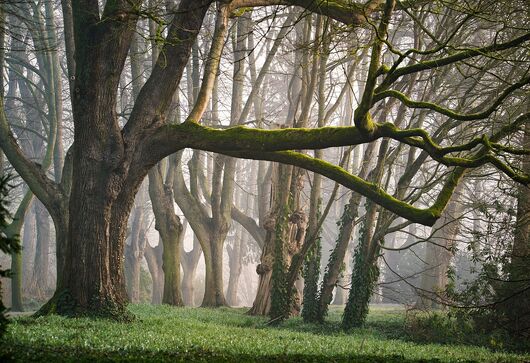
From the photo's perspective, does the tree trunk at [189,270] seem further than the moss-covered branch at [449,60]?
Yes

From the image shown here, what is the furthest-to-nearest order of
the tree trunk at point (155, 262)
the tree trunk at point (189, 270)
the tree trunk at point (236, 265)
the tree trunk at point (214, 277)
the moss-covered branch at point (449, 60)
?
the tree trunk at point (236, 265) < the tree trunk at point (155, 262) < the tree trunk at point (189, 270) < the tree trunk at point (214, 277) < the moss-covered branch at point (449, 60)

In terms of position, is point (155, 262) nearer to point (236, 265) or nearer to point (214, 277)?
point (236, 265)

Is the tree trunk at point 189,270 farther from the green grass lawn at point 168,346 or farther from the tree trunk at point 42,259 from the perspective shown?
the green grass lawn at point 168,346

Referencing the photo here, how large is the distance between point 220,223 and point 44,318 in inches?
509

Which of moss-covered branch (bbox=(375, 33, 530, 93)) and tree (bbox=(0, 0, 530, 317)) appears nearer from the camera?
moss-covered branch (bbox=(375, 33, 530, 93))

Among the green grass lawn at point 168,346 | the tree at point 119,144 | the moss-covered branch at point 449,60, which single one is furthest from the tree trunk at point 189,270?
the moss-covered branch at point 449,60

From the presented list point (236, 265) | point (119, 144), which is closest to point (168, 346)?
point (119, 144)

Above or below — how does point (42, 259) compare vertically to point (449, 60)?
below

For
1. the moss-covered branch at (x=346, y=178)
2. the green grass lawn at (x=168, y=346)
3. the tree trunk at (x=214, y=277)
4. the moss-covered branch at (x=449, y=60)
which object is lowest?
the green grass lawn at (x=168, y=346)

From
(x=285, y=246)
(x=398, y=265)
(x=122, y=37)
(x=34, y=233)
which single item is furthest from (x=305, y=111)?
(x=34, y=233)

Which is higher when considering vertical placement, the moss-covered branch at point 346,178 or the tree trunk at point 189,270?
the moss-covered branch at point 346,178

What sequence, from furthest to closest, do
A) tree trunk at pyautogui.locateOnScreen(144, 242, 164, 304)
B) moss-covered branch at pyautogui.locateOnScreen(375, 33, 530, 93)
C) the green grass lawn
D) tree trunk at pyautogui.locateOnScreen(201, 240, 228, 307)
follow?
1. tree trunk at pyautogui.locateOnScreen(144, 242, 164, 304)
2. tree trunk at pyautogui.locateOnScreen(201, 240, 228, 307)
3. moss-covered branch at pyautogui.locateOnScreen(375, 33, 530, 93)
4. the green grass lawn

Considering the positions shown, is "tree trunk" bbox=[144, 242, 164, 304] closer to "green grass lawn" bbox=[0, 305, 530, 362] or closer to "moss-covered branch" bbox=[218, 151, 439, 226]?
"green grass lawn" bbox=[0, 305, 530, 362]

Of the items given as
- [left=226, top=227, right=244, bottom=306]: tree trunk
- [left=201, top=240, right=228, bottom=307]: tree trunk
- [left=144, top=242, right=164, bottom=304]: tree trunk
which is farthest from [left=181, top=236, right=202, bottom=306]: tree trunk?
[left=201, top=240, right=228, bottom=307]: tree trunk
